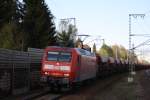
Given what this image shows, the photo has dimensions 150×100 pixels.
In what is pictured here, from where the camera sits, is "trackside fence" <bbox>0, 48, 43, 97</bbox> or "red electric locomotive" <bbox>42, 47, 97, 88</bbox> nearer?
"trackside fence" <bbox>0, 48, 43, 97</bbox>

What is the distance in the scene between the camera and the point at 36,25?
193ft

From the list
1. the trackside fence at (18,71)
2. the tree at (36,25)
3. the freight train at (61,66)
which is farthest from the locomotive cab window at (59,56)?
the tree at (36,25)

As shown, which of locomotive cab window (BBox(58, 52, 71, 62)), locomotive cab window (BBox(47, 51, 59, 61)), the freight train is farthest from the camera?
locomotive cab window (BBox(47, 51, 59, 61))

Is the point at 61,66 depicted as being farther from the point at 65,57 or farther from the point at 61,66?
the point at 65,57

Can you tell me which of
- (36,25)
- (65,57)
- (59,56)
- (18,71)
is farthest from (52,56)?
(36,25)

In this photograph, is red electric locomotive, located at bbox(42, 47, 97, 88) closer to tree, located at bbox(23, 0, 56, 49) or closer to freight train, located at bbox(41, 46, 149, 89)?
freight train, located at bbox(41, 46, 149, 89)

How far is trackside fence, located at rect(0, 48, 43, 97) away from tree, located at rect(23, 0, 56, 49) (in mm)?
25177

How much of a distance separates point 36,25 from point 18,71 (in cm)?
3236

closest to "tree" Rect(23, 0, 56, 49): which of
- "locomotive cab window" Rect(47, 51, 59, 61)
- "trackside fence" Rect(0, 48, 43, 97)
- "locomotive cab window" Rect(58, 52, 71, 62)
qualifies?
"trackside fence" Rect(0, 48, 43, 97)

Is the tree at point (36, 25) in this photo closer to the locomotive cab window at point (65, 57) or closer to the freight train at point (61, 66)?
the freight train at point (61, 66)

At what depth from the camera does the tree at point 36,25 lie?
57.4 meters

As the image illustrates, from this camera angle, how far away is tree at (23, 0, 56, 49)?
57406 mm

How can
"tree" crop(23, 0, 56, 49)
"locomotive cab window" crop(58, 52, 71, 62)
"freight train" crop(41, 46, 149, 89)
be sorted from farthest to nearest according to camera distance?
"tree" crop(23, 0, 56, 49) → "locomotive cab window" crop(58, 52, 71, 62) → "freight train" crop(41, 46, 149, 89)

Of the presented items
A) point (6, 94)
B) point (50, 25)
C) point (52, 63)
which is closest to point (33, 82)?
point (52, 63)
